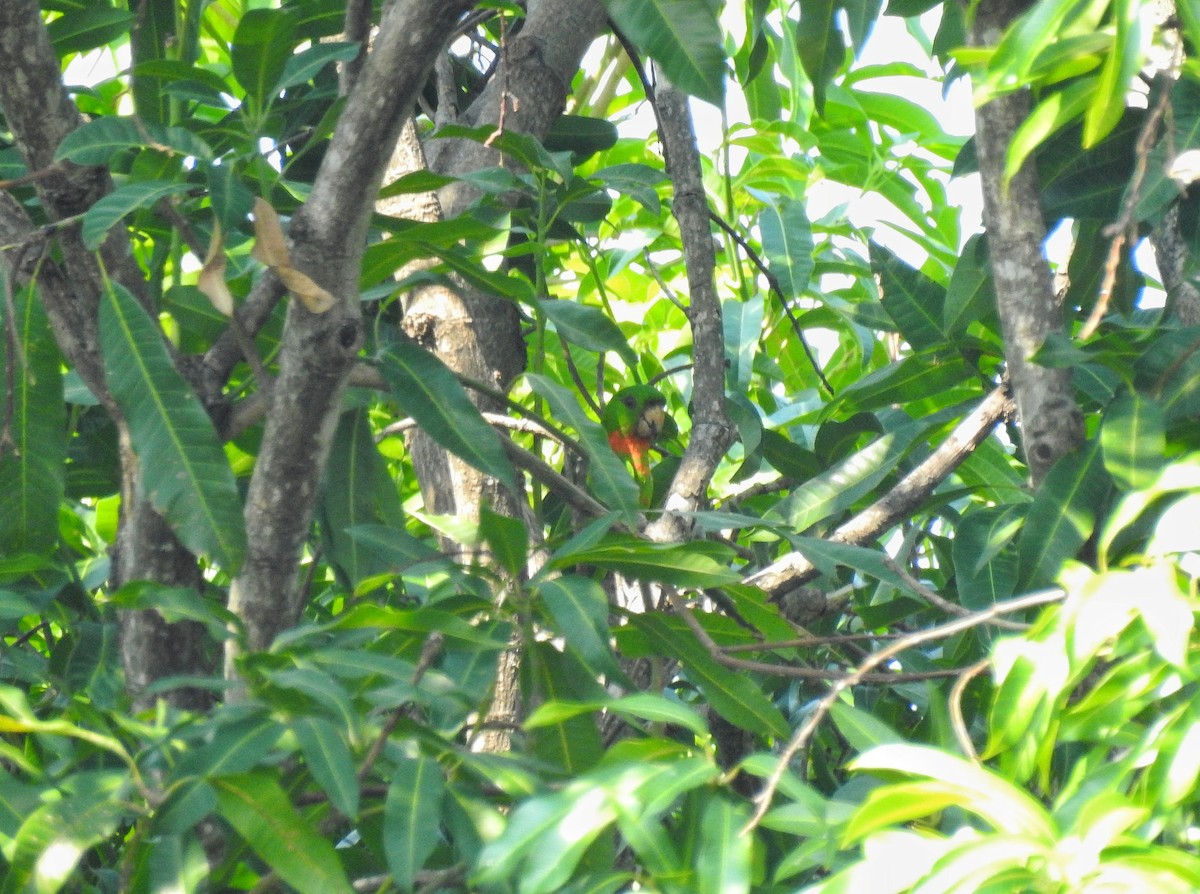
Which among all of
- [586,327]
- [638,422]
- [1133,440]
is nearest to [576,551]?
[586,327]

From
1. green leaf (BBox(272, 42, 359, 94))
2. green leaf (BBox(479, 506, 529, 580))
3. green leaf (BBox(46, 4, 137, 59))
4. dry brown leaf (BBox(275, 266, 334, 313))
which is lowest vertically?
green leaf (BBox(479, 506, 529, 580))

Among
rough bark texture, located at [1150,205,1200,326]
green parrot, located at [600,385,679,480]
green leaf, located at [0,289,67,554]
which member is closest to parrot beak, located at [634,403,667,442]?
green parrot, located at [600,385,679,480]

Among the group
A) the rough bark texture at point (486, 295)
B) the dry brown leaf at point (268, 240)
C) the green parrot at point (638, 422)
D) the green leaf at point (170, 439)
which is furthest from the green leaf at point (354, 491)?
the green parrot at point (638, 422)

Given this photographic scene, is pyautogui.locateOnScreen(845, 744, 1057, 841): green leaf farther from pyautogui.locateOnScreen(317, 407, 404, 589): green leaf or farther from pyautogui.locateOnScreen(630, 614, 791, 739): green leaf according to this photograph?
pyautogui.locateOnScreen(317, 407, 404, 589): green leaf

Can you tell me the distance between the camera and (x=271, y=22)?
A: 45.5 inches

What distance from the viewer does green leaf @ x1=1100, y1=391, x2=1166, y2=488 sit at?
41.9 inches

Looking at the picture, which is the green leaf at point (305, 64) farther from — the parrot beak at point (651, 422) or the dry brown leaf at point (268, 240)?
the parrot beak at point (651, 422)

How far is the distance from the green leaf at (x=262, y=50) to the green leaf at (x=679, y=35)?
347mm

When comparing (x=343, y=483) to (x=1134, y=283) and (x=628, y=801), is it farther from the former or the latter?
(x=1134, y=283)

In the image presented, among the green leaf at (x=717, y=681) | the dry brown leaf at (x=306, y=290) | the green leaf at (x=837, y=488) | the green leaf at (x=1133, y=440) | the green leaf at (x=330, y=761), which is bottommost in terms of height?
the green leaf at (x=717, y=681)

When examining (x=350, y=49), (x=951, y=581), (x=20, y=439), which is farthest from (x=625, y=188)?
(x=20, y=439)

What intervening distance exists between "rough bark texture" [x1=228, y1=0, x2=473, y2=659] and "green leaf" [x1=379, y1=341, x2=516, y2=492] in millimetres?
109

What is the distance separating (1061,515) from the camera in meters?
1.17

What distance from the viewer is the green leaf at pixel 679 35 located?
1006mm
